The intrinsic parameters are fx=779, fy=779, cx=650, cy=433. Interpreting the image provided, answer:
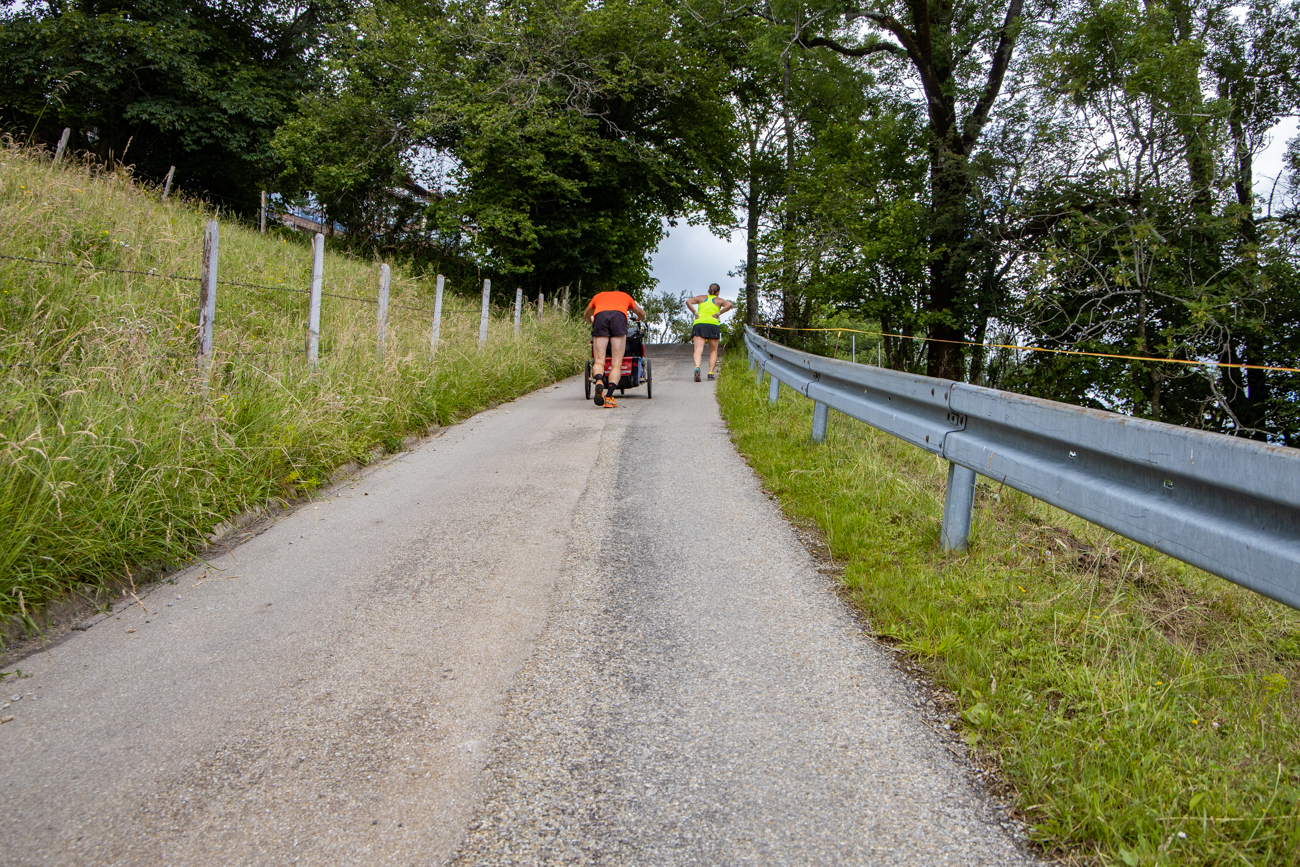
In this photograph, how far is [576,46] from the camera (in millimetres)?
20672

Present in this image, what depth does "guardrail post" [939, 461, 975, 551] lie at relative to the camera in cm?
418

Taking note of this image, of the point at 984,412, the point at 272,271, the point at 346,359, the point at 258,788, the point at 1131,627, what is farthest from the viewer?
the point at 272,271

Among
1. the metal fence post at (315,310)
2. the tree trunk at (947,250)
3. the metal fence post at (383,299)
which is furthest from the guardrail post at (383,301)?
the tree trunk at (947,250)

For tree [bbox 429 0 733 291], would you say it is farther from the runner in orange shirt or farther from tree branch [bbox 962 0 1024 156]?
the runner in orange shirt

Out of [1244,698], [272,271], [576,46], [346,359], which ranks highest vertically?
[576,46]

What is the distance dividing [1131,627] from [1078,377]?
2125 cm

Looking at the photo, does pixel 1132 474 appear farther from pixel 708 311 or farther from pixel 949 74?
pixel 949 74

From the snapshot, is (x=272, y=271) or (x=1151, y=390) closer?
(x=272, y=271)

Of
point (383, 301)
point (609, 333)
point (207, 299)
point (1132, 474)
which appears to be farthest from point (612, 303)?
point (1132, 474)

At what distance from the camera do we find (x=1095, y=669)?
282 centimetres

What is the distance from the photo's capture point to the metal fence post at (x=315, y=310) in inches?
307

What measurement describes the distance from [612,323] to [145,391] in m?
6.52

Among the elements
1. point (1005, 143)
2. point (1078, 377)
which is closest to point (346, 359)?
point (1005, 143)

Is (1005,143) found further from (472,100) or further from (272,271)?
(272,271)
